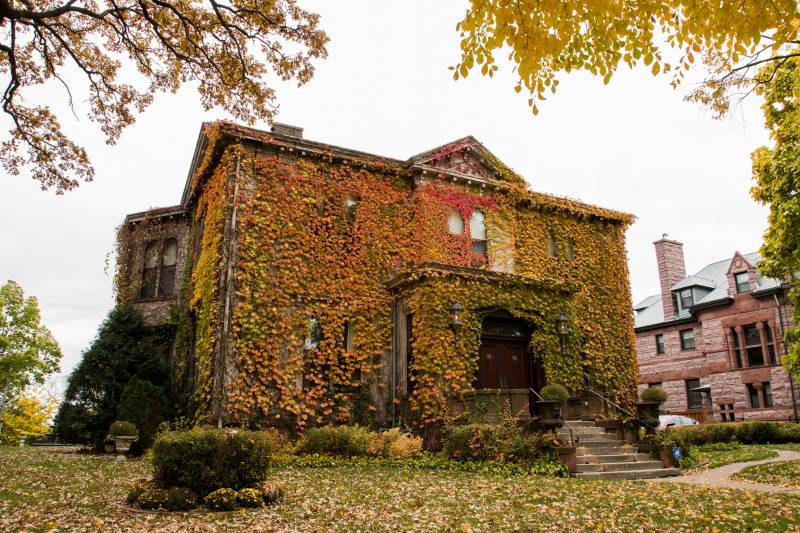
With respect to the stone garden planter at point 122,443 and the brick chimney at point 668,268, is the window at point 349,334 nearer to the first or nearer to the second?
the stone garden planter at point 122,443

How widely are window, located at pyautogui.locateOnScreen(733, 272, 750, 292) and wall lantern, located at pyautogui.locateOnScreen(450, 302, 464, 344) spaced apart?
21411 mm

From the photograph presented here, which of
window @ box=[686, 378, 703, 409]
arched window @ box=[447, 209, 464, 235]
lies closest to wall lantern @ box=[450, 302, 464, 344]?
arched window @ box=[447, 209, 464, 235]

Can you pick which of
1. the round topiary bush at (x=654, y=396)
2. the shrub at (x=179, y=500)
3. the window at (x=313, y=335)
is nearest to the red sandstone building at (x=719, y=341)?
the round topiary bush at (x=654, y=396)

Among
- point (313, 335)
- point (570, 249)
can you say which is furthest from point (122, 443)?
point (570, 249)

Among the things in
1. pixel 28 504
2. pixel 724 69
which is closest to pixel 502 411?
pixel 724 69

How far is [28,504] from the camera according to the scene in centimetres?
754

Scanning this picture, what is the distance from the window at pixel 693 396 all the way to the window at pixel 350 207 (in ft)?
78.3

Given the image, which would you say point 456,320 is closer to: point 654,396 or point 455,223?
point 455,223

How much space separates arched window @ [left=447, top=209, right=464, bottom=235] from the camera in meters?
18.2

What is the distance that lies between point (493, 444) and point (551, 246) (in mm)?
9691

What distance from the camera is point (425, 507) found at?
25.3 feet

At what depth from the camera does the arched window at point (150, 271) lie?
798 inches

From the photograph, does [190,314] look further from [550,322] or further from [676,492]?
[676,492]

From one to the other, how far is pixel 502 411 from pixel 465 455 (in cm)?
190
